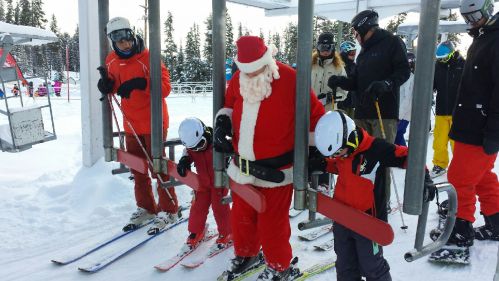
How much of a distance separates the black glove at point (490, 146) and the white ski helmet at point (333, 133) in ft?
3.74

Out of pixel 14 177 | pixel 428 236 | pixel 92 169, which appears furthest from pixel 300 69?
pixel 14 177

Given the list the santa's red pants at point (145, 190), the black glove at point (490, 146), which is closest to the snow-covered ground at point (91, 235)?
the santa's red pants at point (145, 190)

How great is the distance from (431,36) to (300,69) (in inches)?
23.6

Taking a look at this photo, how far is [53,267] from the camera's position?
3336mm

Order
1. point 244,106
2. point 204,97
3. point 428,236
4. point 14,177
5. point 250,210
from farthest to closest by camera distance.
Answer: point 204,97 → point 14,177 → point 428,236 → point 250,210 → point 244,106

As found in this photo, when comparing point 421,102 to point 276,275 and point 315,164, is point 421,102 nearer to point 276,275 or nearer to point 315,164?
point 315,164

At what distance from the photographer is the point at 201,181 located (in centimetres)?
316

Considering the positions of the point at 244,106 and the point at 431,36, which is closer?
the point at 431,36

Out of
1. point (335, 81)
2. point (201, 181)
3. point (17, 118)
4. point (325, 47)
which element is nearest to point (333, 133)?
point (201, 181)

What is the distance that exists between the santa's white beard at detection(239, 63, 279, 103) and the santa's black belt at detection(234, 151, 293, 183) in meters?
0.38

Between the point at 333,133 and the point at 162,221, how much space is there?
2455 mm

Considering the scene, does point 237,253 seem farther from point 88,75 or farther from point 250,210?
point 88,75

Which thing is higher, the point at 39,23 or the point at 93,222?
the point at 39,23

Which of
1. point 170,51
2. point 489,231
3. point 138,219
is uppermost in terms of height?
point 170,51
